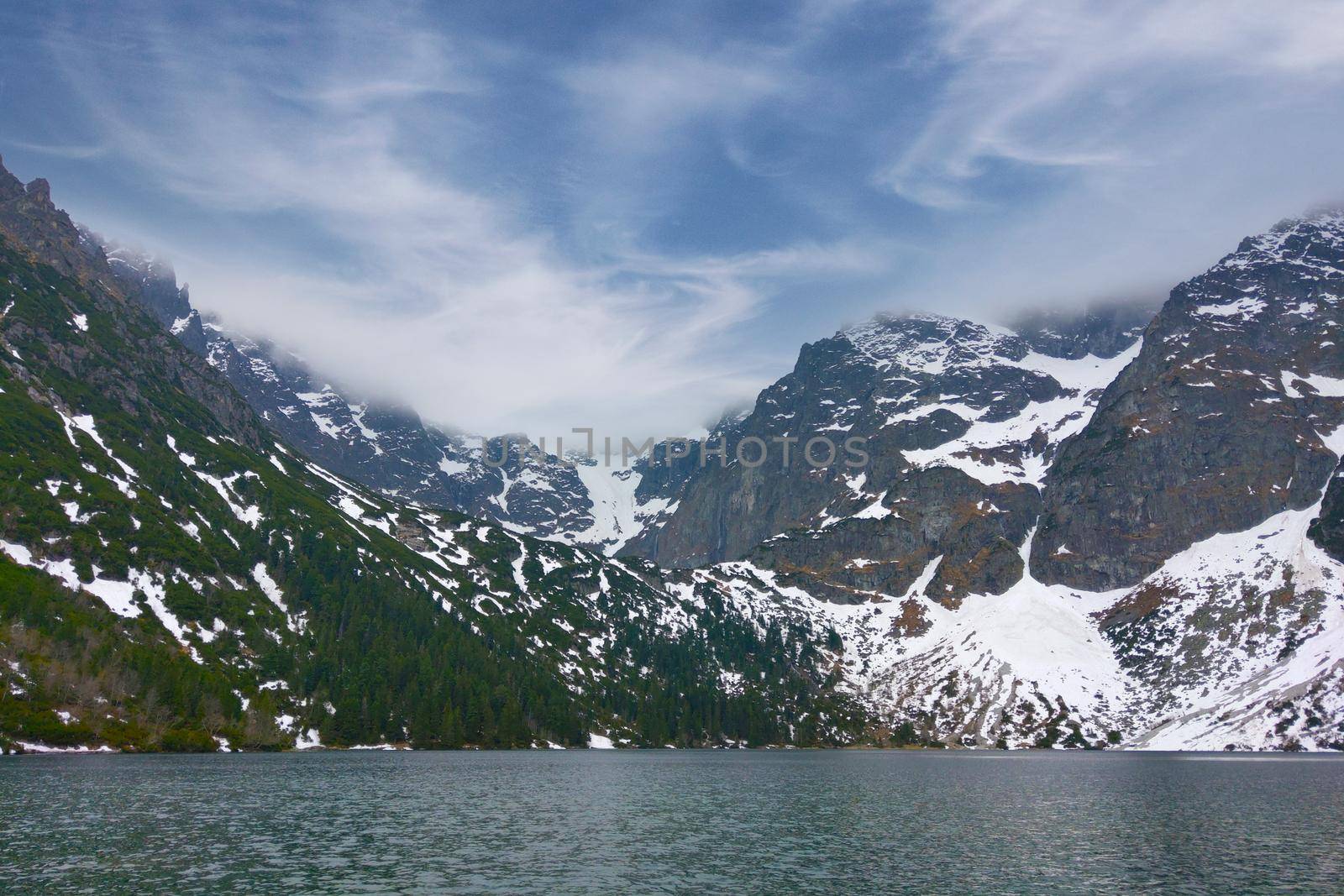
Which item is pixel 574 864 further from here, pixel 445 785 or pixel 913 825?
pixel 445 785

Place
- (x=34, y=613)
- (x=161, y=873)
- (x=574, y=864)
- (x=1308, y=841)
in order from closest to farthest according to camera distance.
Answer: (x=161, y=873) < (x=574, y=864) < (x=1308, y=841) < (x=34, y=613)

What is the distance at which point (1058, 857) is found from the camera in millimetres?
65938

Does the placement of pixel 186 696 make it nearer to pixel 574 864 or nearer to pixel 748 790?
pixel 748 790

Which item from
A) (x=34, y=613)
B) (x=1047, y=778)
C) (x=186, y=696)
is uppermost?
(x=34, y=613)

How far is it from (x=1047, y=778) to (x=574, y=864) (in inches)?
4374

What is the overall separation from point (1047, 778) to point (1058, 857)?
92810 mm

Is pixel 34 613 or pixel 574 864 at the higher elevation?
pixel 34 613

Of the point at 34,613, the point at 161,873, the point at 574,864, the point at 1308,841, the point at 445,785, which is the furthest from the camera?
the point at 34,613

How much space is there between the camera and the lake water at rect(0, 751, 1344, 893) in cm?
5597

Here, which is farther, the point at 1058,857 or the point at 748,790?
the point at 748,790

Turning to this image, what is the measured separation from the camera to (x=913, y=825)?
278 ft

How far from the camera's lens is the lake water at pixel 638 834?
56.0 meters

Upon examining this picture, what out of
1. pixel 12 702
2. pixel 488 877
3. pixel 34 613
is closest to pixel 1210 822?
pixel 488 877

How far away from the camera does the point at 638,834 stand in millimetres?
77875
